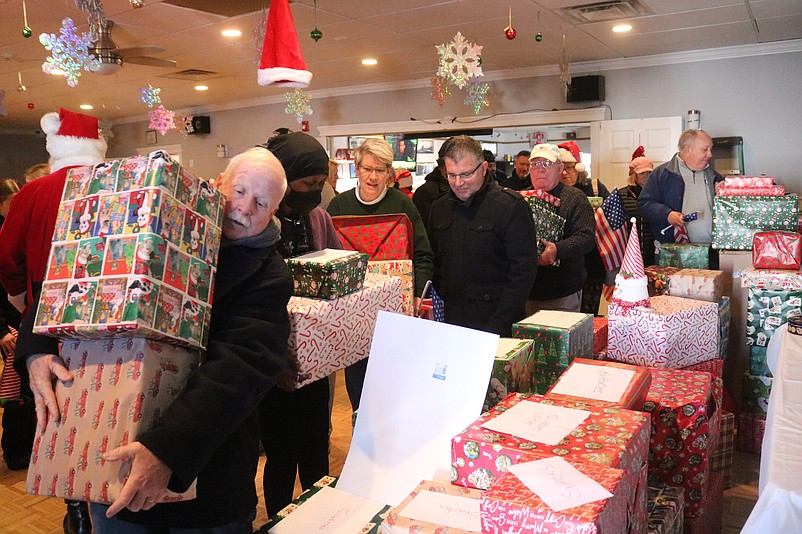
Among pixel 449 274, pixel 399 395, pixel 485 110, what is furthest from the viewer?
pixel 485 110

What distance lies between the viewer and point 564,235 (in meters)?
3.05

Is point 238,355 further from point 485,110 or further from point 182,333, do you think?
point 485,110

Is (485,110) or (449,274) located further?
(485,110)

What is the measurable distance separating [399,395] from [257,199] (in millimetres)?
513

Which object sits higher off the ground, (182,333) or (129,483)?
(182,333)

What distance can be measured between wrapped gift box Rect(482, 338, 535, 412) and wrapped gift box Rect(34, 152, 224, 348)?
2.16 ft

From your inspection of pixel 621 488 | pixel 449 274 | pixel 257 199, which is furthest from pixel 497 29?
pixel 621 488

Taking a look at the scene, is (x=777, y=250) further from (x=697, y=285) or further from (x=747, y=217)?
(x=697, y=285)

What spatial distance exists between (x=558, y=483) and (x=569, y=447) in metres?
0.15

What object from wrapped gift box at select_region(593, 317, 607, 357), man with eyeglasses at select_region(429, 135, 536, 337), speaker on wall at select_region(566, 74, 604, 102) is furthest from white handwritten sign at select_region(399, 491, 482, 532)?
speaker on wall at select_region(566, 74, 604, 102)

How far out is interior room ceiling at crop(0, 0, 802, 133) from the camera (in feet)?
14.9

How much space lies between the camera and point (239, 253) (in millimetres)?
1273

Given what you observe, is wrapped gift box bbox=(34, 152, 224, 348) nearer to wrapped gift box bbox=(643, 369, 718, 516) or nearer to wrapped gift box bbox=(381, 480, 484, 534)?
wrapped gift box bbox=(381, 480, 484, 534)

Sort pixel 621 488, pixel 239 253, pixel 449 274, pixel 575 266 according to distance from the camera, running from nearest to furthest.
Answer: pixel 621 488 < pixel 239 253 < pixel 449 274 < pixel 575 266
